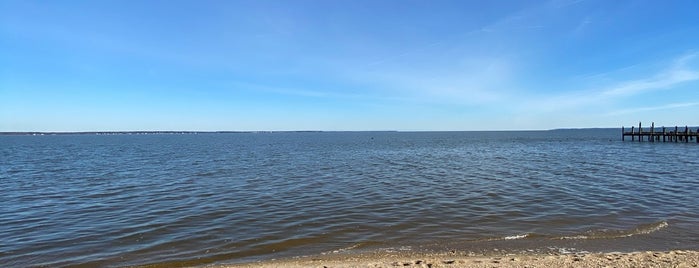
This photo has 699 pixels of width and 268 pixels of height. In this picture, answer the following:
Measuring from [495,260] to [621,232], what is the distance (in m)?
5.79

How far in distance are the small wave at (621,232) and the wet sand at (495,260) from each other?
220 centimetres

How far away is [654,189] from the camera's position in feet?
65.5

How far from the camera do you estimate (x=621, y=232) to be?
11891 millimetres

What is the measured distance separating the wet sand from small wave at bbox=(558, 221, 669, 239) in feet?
7.23

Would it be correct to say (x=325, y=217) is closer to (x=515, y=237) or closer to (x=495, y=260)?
(x=515, y=237)

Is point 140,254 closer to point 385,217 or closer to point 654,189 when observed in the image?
point 385,217

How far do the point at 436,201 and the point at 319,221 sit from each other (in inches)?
236

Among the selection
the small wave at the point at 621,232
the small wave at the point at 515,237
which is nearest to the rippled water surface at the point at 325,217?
the small wave at the point at 621,232

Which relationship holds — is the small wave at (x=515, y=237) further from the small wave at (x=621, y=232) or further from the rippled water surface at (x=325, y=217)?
the small wave at (x=621, y=232)

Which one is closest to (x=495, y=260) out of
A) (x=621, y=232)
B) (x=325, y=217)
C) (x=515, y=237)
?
(x=515, y=237)

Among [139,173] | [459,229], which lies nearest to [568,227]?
[459,229]

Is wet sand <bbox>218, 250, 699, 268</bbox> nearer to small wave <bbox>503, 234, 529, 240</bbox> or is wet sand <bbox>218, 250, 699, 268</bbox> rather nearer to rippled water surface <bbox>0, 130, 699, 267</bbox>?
rippled water surface <bbox>0, 130, 699, 267</bbox>

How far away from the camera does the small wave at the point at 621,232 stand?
1143cm

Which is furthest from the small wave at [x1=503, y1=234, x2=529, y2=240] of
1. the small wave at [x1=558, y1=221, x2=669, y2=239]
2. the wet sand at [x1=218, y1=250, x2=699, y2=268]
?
the wet sand at [x1=218, y1=250, x2=699, y2=268]
